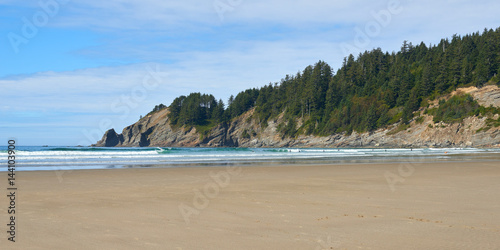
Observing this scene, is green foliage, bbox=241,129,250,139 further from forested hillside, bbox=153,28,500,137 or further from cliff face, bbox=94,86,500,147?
forested hillside, bbox=153,28,500,137

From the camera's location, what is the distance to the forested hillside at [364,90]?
10306 cm

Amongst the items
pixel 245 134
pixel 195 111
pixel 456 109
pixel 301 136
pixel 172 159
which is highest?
pixel 195 111

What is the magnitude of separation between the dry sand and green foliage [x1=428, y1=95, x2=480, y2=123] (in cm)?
8448

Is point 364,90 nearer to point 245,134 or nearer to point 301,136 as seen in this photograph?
point 301,136

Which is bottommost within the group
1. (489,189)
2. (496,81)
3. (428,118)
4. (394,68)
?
(489,189)

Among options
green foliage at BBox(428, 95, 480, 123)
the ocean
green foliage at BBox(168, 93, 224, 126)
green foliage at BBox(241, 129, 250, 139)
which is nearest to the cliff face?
green foliage at BBox(241, 129, 250, 139)

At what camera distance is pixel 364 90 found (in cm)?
12406

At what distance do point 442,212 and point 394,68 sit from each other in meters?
128

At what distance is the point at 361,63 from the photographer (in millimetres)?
146625

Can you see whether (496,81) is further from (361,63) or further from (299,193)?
(299,193)

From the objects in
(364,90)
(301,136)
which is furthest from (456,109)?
(301,136)

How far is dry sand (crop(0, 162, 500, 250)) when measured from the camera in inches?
248

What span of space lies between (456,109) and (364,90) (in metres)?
37.0

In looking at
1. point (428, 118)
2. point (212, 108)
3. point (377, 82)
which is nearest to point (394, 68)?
point (377, 82)
